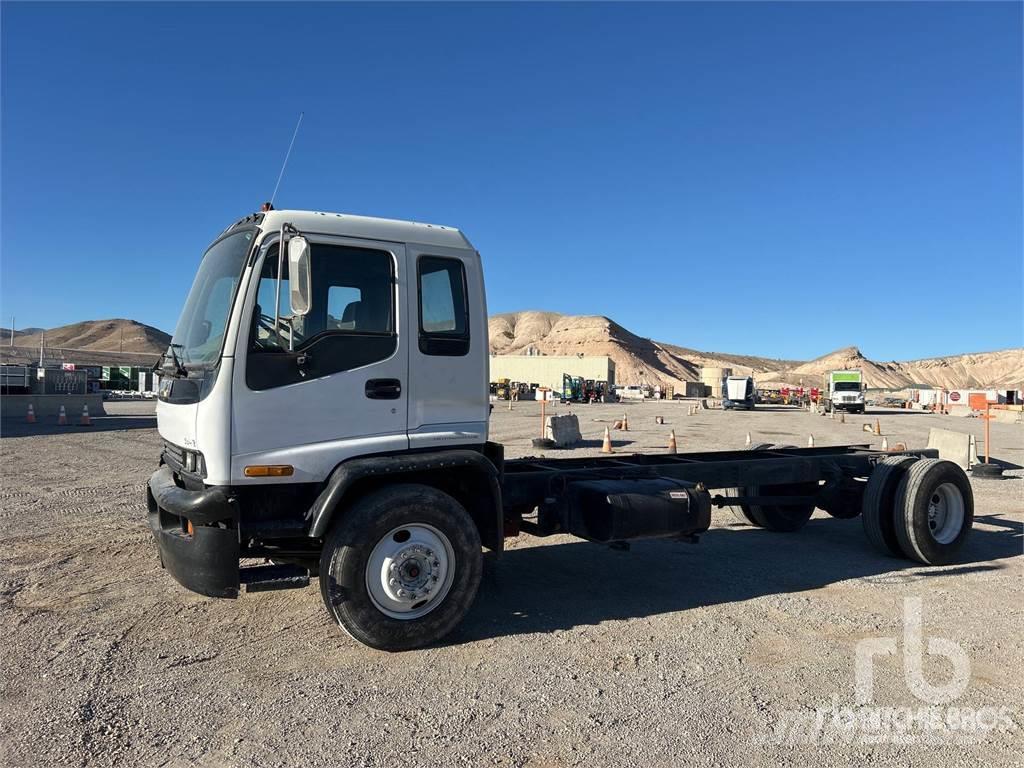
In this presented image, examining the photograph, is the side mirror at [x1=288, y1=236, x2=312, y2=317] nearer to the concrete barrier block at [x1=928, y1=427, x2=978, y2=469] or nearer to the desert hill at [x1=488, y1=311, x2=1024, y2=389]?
the concrete barrier block at [x1=928, y1=427, x2=978, y2=469]

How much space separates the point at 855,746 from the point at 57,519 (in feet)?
28.4

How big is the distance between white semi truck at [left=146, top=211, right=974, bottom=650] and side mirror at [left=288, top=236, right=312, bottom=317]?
0.01 meters

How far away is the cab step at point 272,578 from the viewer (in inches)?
169

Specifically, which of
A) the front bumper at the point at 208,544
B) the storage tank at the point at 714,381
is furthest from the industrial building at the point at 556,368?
the front bumper at the point at 208,544

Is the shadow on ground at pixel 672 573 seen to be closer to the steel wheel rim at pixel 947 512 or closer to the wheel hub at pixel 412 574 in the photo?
the steel wheel rim at pixel 947 512

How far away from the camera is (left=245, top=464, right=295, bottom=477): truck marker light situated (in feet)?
14.2

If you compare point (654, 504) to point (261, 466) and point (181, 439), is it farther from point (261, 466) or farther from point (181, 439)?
point (181, 439)

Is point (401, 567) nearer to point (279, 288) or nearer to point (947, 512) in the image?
point (279, 288)

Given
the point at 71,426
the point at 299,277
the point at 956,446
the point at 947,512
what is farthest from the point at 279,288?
the point at 71,426

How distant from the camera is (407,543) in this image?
183 inches

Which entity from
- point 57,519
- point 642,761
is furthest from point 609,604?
point 57,519

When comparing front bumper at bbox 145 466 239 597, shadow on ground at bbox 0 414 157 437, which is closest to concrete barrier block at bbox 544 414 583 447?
shadow on ground at bbox 0 414 157 437

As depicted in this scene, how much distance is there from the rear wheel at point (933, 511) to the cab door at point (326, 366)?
5.39 m

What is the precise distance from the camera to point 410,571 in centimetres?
465
